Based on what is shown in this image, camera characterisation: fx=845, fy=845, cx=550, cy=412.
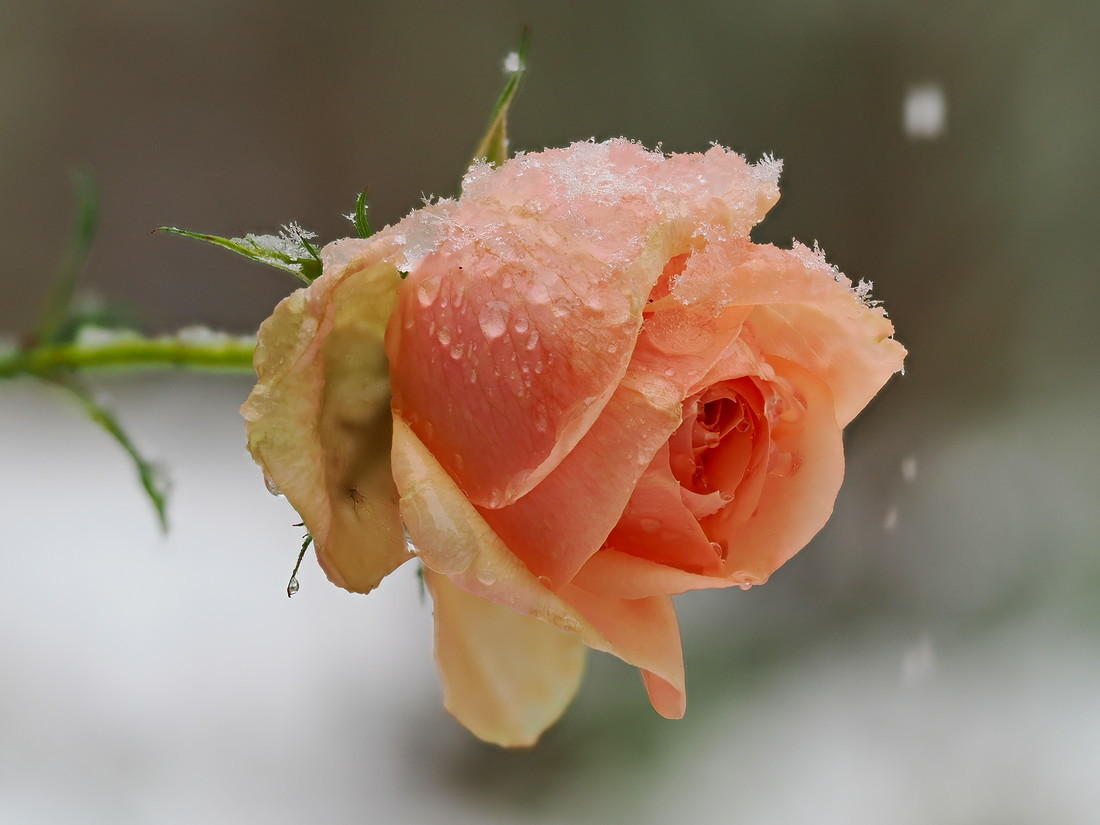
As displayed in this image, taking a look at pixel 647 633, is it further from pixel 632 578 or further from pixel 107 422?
pixel 107 422

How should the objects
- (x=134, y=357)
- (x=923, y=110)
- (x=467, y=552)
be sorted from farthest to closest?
(x=923, y=110) → (x=134, y=357) → (x=467, y=552)

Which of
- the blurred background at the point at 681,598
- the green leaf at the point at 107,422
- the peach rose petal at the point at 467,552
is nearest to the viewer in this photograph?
the peach rose petal at the point at 467,552

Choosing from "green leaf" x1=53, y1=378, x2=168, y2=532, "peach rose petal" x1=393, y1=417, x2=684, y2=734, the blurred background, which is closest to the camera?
"peach rose petal" x1=393, y1=417, x2=684, y2=734

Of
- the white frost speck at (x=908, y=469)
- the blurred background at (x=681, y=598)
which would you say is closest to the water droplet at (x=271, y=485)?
the blurred background at (x=681, y=598)

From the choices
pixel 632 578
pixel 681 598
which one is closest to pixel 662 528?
pixel 632 578

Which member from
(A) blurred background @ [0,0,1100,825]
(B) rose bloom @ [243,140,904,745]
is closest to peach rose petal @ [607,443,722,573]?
(B) rose bloom @ [243,140,904,745]

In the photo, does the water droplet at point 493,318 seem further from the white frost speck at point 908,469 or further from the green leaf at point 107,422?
the white frost speck at point 908,469

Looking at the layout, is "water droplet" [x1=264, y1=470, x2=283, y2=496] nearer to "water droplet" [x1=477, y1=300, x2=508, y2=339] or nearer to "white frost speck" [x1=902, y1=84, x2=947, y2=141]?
"water droplet" [x1=477, y1=300, x2=508, y2=339]
